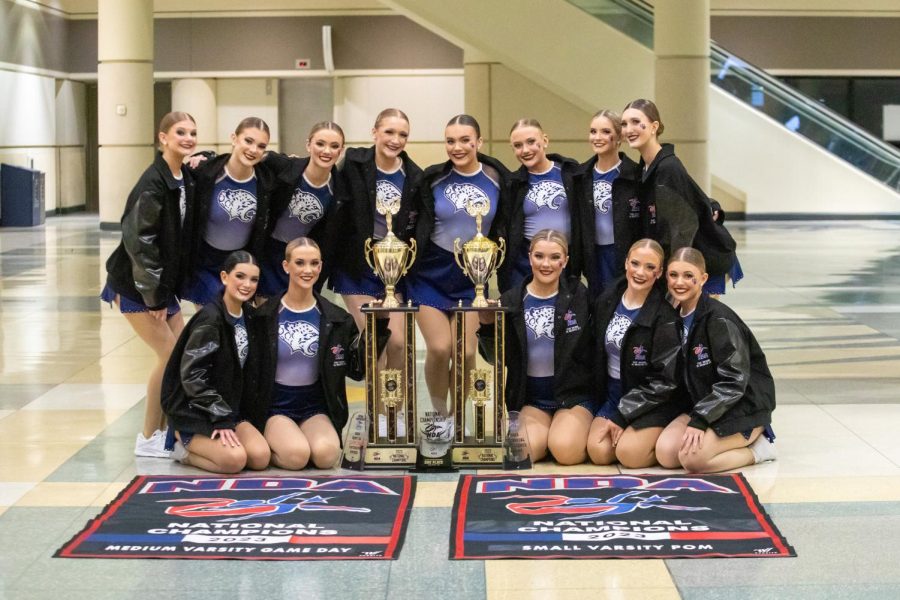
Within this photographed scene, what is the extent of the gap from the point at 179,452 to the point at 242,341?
663mm

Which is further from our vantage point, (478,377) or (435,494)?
(478,377)

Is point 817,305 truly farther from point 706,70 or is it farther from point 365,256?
point 365,256

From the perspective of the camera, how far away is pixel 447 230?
7.31m

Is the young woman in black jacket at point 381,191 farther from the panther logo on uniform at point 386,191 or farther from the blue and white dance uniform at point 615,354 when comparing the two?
the blue and white dance uniform at point 615,354

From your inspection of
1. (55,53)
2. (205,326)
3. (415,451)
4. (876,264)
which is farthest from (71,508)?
(55,53)

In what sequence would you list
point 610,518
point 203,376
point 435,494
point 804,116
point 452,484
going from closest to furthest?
point 610,518
point 435,494
point 452,484
point 203,376
point 804,116

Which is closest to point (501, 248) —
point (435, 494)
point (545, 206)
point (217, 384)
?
point (545, 206)

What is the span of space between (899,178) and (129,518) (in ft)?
70.7

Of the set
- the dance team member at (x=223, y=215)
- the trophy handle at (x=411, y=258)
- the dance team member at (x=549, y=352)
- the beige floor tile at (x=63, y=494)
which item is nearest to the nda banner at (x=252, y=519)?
the beige floor tile at (x=63, y=494)

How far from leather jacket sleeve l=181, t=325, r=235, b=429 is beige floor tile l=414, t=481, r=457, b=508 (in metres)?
1.04

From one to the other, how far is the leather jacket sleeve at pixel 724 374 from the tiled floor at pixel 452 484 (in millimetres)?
385

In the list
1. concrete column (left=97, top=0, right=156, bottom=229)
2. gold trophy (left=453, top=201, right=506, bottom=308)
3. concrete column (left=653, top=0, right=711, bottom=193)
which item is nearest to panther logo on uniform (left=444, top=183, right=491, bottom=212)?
gold trophy (left=453, top=201, right=506, bottom=308)

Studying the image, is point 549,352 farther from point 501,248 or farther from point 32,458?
point 32,458

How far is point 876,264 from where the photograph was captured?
16.8 metres
